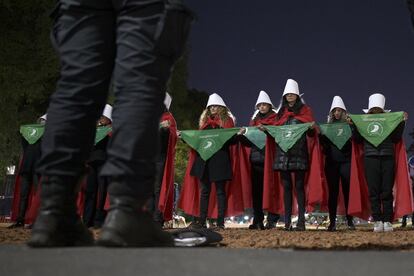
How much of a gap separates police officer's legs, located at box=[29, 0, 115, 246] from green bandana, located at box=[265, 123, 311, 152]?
18.5ft

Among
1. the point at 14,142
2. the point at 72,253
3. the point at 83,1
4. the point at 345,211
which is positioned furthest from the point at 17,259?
the point at 14,142

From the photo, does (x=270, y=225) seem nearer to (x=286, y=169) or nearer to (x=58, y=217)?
(x=286, y=169)

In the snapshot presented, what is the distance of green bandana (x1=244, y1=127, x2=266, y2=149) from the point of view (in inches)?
336

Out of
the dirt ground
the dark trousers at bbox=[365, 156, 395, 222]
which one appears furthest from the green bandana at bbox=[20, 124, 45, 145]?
the dark trousers at bbox=[365, 156, 395, 222]

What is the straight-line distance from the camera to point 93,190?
867 centimetres

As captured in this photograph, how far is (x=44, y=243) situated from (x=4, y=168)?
56.6 feet

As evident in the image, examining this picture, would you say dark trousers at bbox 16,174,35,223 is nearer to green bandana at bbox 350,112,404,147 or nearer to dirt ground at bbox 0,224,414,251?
dirt ground at bbox 0,224,414,251

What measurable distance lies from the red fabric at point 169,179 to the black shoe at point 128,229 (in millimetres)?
6896

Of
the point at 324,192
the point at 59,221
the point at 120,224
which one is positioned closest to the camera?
the point at 120,224

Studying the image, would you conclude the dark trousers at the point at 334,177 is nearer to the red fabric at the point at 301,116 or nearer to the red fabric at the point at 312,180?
the red fabric at the point at 312,180

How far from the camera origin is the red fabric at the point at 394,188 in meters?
8.20

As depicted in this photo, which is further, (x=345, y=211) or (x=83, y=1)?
(x=345, y=211)

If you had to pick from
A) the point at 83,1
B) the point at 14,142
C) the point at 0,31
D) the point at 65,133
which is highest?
the point at 0,31

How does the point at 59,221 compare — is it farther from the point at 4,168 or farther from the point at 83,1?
the point at 4,168
